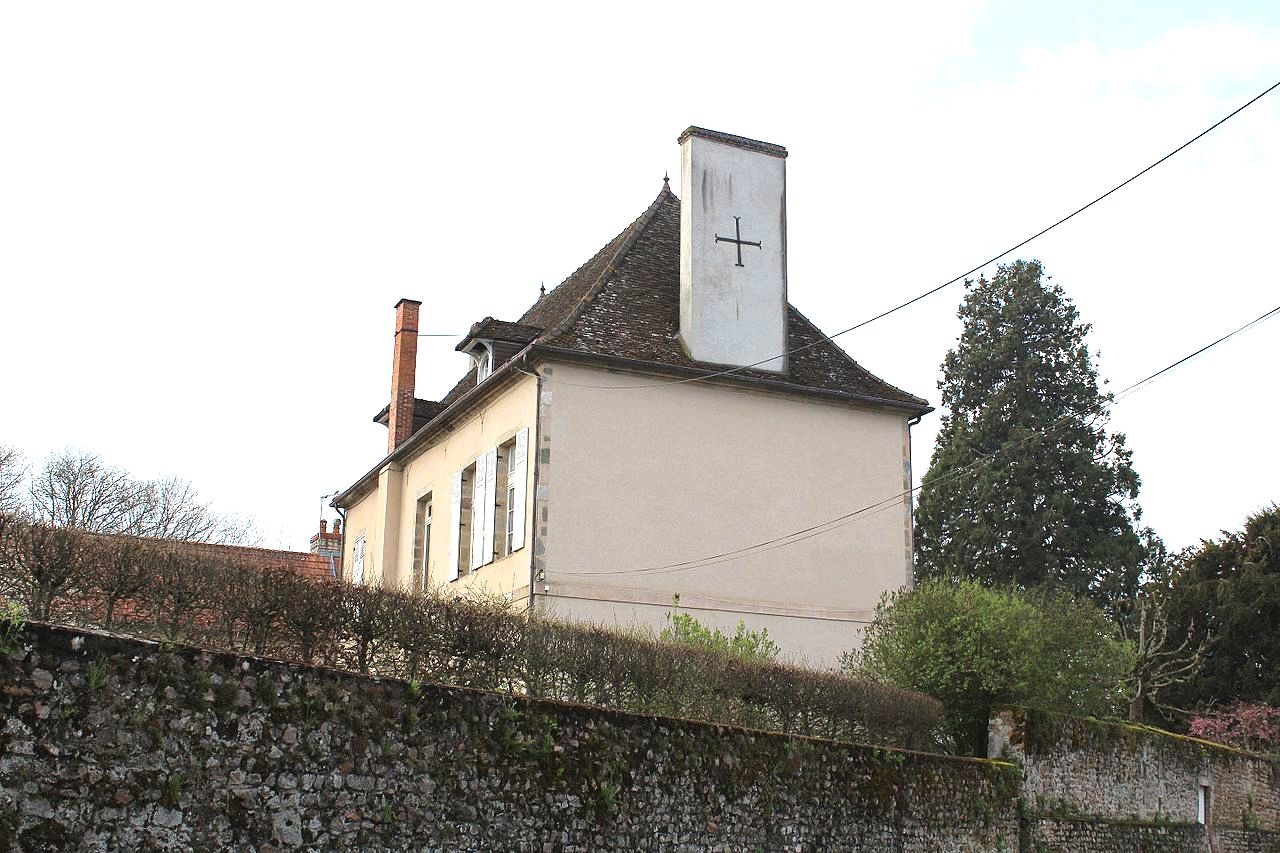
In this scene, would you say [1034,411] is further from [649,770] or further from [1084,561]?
[649,770]

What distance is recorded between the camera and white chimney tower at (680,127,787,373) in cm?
2027

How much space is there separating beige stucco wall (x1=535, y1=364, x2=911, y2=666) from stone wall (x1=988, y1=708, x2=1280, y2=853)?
4.26 meters

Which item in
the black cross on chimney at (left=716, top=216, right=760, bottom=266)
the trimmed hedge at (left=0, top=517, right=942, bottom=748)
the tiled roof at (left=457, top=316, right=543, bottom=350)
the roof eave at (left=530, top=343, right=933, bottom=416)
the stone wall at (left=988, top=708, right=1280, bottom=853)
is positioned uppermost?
the black cross on chimney at (left=716, top=216, right=760, bottom=266)

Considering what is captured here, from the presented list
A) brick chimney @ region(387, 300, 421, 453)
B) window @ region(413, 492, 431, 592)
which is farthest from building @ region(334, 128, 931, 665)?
brick chimney @ region(387, 300, 421, 453)

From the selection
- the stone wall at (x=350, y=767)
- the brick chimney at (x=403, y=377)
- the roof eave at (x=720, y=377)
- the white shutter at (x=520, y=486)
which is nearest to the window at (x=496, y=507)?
the white shutter at (x=520, y=486)

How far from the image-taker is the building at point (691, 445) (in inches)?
739

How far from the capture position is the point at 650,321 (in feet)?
66.9

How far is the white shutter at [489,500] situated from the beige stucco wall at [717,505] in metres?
1.58

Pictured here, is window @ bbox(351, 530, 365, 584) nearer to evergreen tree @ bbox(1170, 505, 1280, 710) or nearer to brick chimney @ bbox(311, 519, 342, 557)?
brick chimney @ bbox(311, 519, 342, 557)

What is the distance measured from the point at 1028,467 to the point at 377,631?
98.7 ft

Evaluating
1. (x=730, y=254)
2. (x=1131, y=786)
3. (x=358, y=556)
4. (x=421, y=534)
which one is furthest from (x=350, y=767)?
(x=358, y=556)

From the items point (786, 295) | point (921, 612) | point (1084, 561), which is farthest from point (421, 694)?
point (1084, 561)

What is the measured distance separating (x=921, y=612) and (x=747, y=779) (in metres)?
5.66

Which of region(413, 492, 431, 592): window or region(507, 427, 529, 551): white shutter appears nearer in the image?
region(507, 427, 529, 551): white shutter
